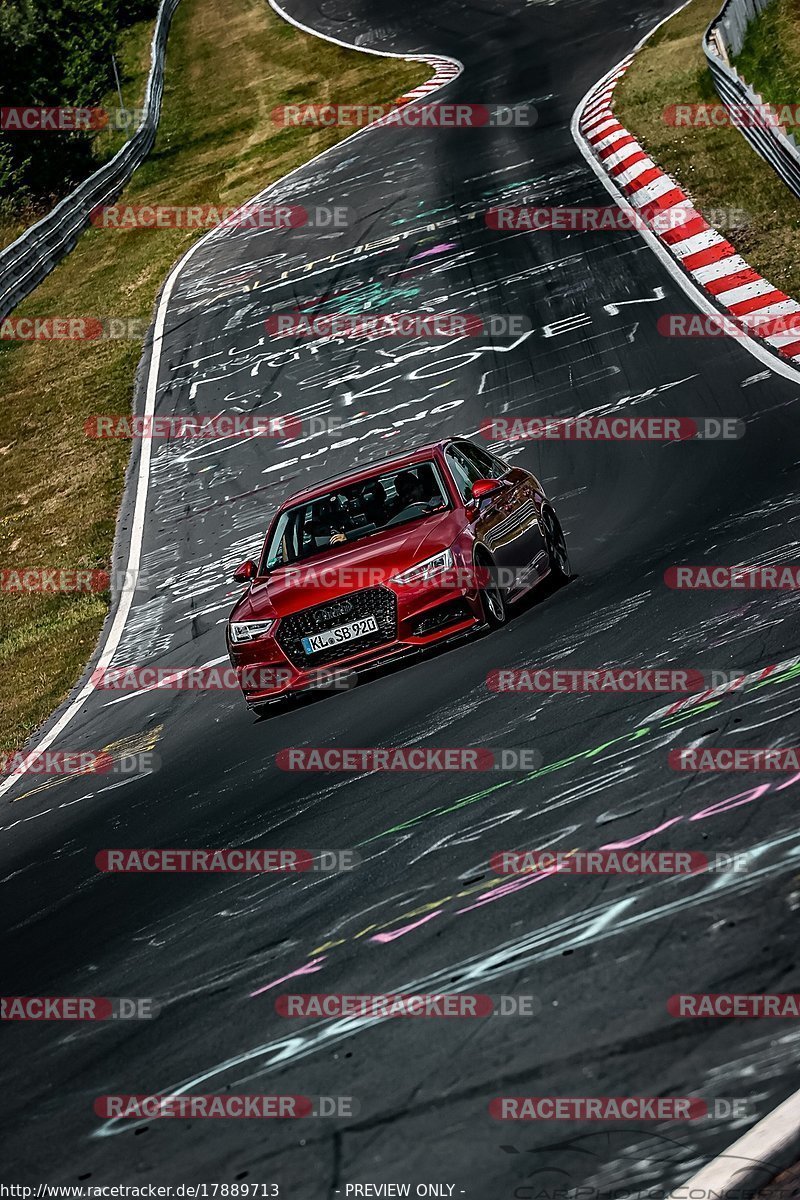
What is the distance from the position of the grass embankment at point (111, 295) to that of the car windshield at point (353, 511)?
11.5 ft

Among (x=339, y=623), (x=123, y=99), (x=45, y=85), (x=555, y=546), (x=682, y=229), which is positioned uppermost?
(x=45, y=85)

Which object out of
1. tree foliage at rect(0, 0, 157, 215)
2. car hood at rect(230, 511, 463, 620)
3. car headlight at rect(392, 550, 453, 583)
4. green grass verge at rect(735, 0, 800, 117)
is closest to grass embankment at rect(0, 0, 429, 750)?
tree foliage at rect(0, 0, 157, 215)

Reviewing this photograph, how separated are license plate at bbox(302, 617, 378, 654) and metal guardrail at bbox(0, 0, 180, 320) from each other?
21.2 metres

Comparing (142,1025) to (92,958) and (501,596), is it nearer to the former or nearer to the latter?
(92,958)

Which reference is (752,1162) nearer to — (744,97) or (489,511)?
(489,511)

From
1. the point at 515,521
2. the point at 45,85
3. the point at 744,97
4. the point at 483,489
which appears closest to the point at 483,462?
the point at 515,521

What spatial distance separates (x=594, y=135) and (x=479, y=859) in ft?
75.6

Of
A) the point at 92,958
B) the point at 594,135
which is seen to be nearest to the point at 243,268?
the point at 594,135

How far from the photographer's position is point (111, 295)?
29.6 metres

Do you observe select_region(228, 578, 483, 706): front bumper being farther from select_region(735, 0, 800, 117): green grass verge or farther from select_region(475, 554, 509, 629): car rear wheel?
select_region(735, 0, 800, 117): green grass verge

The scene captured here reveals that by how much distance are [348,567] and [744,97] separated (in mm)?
15286

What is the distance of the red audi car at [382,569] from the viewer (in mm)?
10164

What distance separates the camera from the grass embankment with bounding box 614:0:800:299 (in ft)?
65.9

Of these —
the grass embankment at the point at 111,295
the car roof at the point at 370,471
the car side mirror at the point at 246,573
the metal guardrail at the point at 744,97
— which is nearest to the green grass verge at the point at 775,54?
the metal guardrail at the point at 744,97
